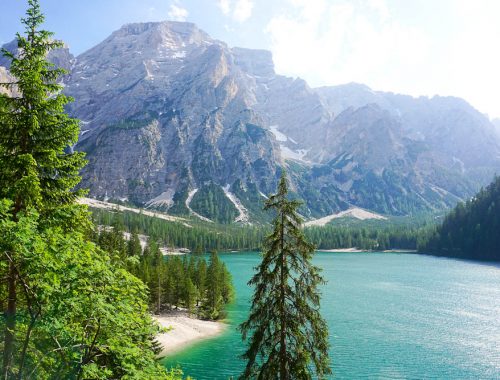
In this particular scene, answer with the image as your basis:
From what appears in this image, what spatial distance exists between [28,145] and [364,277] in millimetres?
134661

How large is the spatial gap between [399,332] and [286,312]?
5724cm

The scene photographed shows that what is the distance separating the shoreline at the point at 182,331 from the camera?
62.2 m

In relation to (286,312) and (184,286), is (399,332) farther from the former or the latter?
(286,312)

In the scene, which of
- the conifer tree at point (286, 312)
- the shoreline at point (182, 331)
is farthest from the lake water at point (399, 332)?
the conifer tree at point (286, 312)

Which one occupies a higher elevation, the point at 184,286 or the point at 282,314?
the point at 282,314

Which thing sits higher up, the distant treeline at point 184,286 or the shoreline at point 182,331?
the distant treeline at point 184,286

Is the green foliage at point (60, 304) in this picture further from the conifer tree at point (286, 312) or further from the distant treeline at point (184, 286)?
the distant treeline at point (184, 286)

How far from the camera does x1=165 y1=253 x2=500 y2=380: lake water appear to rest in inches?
2098

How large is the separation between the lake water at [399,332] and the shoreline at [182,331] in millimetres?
2170

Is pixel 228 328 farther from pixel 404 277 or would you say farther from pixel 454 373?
pixel 404 277

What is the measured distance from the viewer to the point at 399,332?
70688 millimetres

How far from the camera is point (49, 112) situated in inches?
712

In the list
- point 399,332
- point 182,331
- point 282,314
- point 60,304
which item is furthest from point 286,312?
point 399,332

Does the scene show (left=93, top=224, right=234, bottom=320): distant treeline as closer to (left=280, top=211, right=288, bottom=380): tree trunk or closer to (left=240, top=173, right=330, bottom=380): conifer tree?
(left=240, top=173, right=330, bottom=380): conifer tree
